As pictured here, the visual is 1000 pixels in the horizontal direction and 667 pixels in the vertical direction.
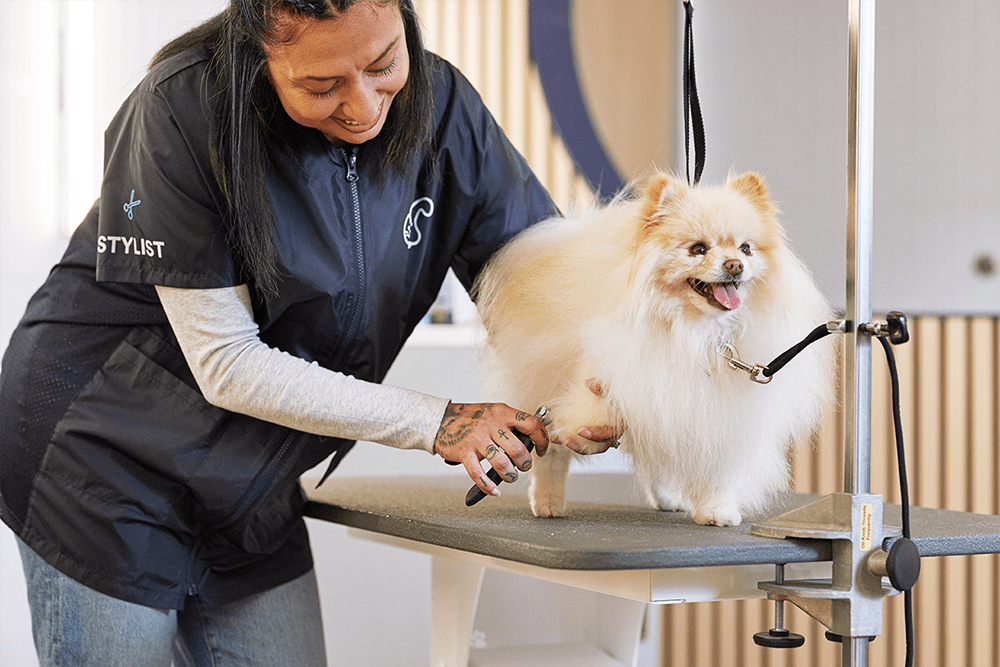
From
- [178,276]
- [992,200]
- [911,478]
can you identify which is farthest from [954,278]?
[178,276]

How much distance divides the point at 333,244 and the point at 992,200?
1.90 meters

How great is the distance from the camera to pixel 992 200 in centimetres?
238

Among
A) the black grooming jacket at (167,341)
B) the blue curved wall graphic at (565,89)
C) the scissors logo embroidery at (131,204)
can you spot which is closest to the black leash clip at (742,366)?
the black grooming jacket at (167,341)

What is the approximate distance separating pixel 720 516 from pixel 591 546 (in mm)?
279

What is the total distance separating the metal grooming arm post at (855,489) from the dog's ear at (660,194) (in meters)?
0.21

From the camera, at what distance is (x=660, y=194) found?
43.8 inches

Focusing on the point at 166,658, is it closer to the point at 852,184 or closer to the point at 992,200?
the point at 852,184

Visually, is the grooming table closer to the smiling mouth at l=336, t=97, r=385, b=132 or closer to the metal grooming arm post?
the metal grooming arm post

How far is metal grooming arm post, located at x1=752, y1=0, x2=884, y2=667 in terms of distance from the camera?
91cm

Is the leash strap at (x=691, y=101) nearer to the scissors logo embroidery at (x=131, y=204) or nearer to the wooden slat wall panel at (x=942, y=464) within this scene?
the scissors logo embroidery at (x=131, y=204)

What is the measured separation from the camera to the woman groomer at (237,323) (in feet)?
3.59

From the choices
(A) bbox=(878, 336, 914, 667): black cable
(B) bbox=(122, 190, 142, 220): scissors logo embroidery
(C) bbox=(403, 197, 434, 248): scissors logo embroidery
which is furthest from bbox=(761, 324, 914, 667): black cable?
(B) bbox=(122, 190, 142, 220): scissors logo embroidery

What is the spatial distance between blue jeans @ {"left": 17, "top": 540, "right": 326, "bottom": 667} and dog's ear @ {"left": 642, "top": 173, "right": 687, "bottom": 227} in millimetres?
753

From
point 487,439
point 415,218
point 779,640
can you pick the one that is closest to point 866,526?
point 779,640
